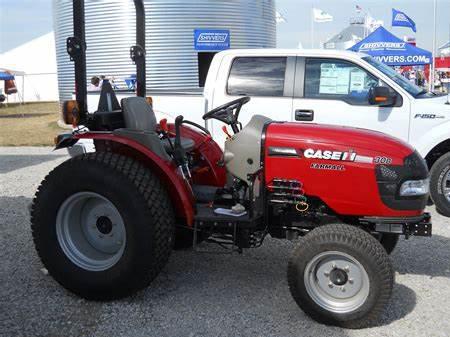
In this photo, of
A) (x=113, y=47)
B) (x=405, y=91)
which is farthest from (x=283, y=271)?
(x=113, y=47)

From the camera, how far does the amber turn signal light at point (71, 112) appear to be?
354 centimetres

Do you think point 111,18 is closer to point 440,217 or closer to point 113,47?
point 113,47

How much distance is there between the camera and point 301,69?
6090 mm

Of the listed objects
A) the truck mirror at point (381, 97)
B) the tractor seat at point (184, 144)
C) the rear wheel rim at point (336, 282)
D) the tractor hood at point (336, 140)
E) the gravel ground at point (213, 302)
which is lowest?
the gravel ground at point (213, 302)

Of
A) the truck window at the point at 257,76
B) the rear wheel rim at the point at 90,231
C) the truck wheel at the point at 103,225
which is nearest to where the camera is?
the truck wheel at the point at 103,225

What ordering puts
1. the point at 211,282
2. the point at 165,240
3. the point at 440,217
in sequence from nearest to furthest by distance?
1. the point at 165,240
2. the point at 211,282
3. the point at 440,217

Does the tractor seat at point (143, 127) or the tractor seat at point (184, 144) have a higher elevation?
the tractor seat at point (143, 127)

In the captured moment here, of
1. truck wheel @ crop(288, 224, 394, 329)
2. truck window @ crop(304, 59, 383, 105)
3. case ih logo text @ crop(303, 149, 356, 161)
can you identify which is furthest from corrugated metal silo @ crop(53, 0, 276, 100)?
truck wheel @ crop(288, 224, 394, 329)

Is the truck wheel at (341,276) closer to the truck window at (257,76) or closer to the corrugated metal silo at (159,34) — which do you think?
the truck window at (257,76)

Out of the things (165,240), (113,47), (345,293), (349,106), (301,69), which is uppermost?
(113,47)

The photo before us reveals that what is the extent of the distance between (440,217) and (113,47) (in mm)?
10720

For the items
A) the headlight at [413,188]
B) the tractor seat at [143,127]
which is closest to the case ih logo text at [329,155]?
the headlight at [413,188]

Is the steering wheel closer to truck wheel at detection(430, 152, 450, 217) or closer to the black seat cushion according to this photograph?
the black seat cushion

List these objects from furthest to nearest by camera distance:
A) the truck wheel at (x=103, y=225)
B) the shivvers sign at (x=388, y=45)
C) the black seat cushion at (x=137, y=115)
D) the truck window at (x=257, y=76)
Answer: the shivvers sign at (x=388, y=45) → the truck window at (x=257, y=76) → the black seat cushion at (x=137, y=115) → the truck wheel at (x=103, y=225)
